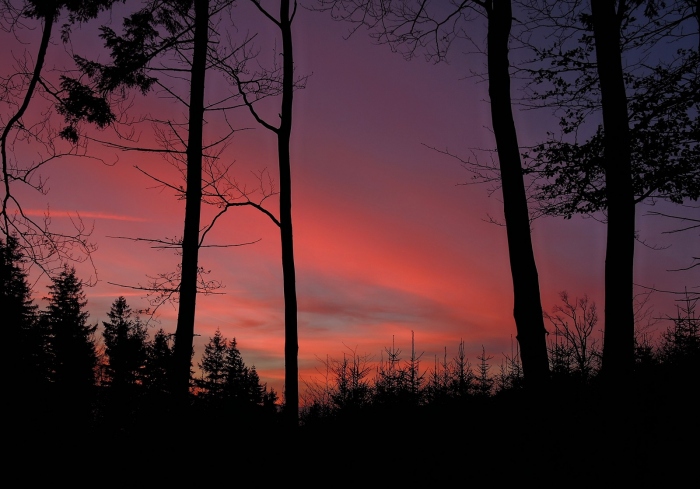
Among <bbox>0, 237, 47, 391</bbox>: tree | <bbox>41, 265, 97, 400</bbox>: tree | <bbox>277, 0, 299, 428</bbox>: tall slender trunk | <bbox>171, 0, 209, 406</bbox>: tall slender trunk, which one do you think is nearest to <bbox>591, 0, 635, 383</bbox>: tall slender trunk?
<bbox>277, 0, 299, 428</bbox>: tall slender trunk

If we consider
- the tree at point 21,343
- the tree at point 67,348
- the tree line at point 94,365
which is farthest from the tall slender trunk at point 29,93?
the tree at point 67,348

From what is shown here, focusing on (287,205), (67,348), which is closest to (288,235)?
(287,205)

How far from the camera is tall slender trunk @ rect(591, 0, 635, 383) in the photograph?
6.53m

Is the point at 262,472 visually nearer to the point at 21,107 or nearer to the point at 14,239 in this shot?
the point at 14,239

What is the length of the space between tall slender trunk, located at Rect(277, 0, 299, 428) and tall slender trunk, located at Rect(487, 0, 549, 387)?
16.7ft

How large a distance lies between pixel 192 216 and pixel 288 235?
81.8 inches

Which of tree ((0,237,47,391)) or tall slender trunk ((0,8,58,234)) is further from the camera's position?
tree ((0,237,47,391))

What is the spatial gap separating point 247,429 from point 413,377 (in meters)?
5.44

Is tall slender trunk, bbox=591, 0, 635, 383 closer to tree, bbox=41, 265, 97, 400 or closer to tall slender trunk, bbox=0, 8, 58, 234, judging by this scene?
tall slender trunk, bbox=0, 8, 58, 234

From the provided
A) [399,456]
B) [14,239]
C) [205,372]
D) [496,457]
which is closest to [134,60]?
[14,239]

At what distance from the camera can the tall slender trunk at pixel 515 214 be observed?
6.51 metres

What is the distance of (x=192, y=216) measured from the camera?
9867mm

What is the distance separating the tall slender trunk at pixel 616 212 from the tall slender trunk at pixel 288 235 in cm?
591

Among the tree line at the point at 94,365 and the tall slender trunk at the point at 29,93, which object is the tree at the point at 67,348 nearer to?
the tree line at the point at 94,365
